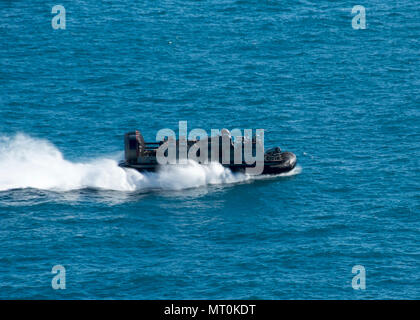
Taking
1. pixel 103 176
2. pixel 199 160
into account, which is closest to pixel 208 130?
pixel 199 160

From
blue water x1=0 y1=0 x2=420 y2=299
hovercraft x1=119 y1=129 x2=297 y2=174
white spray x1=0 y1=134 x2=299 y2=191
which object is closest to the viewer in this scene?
blue water x1=0 y1=0 x2=420 y2=299

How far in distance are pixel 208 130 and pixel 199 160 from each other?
1207cm

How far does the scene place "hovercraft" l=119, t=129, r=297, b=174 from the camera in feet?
316

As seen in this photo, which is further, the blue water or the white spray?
the white spray

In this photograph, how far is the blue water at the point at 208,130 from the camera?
81.2 m

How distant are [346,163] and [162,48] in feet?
125

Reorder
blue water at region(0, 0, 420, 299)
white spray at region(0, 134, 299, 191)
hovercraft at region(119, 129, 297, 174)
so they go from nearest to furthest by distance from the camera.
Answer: blue water at region(0, 0, 420, 299)
white spray at region(0, 134, 299, 191)
hovercraft at region(119, 129, 297, 174)

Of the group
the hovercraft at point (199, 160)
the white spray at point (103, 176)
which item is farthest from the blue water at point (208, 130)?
the hovercraft at point (199, 160)

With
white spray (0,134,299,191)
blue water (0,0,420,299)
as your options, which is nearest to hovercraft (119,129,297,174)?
white spray (0,134,299,191)

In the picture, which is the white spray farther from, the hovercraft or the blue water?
the hovercraft

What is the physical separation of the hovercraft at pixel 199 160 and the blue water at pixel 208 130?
3.94 feet

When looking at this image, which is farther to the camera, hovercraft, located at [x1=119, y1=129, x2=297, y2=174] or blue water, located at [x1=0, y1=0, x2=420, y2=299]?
hovercraft, located at [x1=119, y1=129, x2=297, y2=174]

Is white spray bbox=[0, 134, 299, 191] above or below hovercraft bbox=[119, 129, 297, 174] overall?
below

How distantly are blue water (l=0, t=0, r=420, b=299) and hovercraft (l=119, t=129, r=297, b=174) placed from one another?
1200 mm
